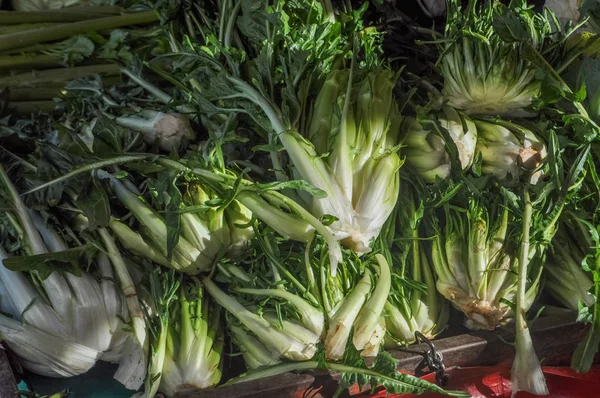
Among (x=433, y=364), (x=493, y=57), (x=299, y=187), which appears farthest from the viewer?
(x=493, y=57)

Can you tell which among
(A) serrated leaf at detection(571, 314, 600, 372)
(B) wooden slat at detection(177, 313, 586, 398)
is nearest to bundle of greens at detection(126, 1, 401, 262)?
(B) wooden slat at detection(177, 313, 586, 398)

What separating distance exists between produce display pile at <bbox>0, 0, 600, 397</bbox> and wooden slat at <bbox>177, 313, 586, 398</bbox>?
0.16 feet

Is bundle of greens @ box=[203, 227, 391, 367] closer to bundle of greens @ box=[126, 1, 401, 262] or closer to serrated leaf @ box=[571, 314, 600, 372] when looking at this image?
bundle of greens @ box=[126, 1, 401, 262]

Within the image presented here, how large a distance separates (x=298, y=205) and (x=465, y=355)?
2.88 feet

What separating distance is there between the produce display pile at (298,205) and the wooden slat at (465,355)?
0.16 feet

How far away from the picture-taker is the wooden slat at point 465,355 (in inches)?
74.5

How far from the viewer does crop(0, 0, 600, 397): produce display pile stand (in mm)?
1965

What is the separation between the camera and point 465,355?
213cm

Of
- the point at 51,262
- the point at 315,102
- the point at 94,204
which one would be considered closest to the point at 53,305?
the point at 51,262

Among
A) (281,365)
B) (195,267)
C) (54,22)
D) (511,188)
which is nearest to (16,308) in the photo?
(195,267)

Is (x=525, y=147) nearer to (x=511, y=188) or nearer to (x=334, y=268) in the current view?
(x=511, y=188)

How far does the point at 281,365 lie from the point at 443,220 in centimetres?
96

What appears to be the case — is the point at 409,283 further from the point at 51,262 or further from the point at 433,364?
the point at 51,262

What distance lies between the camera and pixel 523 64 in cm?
244
